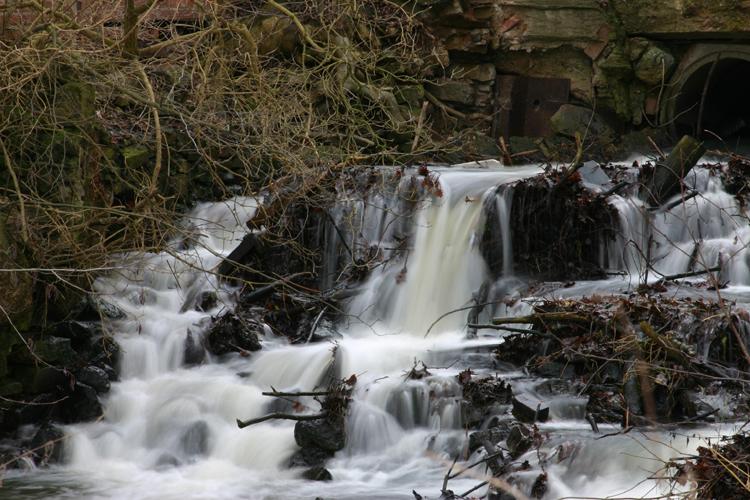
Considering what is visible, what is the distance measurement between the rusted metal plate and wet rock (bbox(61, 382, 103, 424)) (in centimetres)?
711

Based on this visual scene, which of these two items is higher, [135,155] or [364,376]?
[135,155]

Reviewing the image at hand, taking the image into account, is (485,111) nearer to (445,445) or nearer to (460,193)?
(460,193)

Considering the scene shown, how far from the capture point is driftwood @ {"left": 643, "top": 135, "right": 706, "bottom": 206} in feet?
32.5

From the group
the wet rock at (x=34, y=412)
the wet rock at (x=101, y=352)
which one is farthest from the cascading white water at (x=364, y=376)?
the wet rock at (x=34, y=412)

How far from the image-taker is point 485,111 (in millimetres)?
13805

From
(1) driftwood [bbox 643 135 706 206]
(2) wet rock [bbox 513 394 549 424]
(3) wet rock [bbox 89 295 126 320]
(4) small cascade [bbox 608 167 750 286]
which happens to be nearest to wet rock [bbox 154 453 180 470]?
(3) wet rock [bbox 89 295 126 320]

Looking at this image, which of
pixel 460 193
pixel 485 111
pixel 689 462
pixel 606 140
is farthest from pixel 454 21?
pixel 689 462

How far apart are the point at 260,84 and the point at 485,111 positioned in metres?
5.22

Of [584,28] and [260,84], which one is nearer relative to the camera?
[260,84]

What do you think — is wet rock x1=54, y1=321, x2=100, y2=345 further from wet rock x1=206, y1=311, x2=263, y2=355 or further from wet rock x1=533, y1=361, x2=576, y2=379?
wet rock x1=533, y1=361, x2=576, y2=379

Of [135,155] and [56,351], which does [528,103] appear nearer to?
[135,155]

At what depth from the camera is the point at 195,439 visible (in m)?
7.79

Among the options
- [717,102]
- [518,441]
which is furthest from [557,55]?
[518,441]

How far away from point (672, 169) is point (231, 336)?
4.12 m
